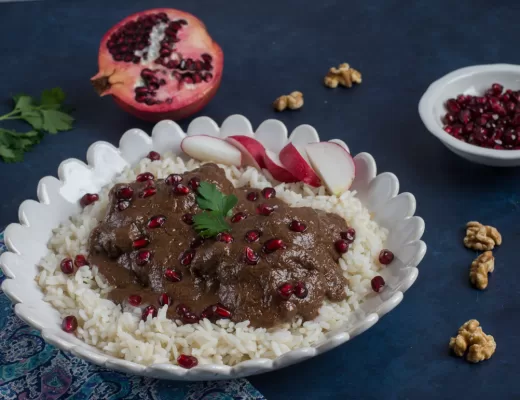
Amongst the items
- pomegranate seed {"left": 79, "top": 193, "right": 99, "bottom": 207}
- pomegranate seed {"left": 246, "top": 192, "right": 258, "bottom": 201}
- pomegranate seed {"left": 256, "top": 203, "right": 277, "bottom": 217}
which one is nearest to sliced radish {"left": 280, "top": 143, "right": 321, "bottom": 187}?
pomegranate seed {"left": 246, "top": 192, "right": 258, "bottom": 201}

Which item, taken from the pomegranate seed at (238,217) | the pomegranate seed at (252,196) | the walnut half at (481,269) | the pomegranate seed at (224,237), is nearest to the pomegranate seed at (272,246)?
the pomegranate seed at (224,237)

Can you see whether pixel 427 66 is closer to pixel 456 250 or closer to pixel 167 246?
pixel 456 250

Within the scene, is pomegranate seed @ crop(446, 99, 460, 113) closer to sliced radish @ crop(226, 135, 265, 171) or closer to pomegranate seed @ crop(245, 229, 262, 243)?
sliced radish @ crop(226, 135, 265, 171)

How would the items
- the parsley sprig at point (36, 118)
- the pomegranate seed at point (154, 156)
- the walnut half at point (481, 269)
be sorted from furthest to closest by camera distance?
1. the parsley sprig at point (36, 118)
2. the pomegranate seed at point (154, 156)
3. the walnut half at point (481, 269)

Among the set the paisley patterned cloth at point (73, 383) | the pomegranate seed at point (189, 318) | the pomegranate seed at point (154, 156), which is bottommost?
the paisley patterned cloth at point (73, 383)

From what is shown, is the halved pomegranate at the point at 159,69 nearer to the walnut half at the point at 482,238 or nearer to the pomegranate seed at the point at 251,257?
the pomegranate seed at the point at 251,257

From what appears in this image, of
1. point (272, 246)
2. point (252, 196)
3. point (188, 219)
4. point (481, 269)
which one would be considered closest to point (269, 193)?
point (252, 196)
